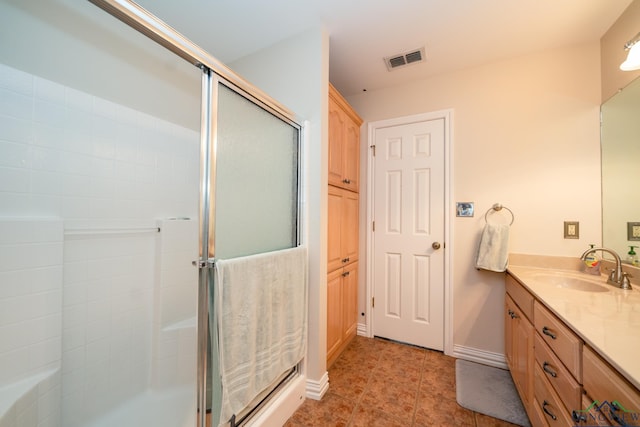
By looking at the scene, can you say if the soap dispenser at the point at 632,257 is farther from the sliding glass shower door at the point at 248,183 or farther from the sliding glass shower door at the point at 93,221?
the sliding glass shower door at the point at 93,221

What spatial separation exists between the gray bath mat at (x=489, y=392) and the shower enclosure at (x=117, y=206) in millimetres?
1559

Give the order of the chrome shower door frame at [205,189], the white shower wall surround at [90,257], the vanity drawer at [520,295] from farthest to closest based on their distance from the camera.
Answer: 1. the vanity drawer at [520,295]
2. the white shower wall surround at [90,257]
3. the chrome shower door frame at [205,189]

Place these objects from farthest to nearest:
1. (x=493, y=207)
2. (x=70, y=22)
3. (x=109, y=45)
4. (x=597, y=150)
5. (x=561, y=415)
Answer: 1. (x=493, y=207)
2. (x=597, y=150)
3. (x=109, y=45)
4. (x=70, y=22)
5. (x=561, y=415)

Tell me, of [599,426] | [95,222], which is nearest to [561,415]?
[599,426]

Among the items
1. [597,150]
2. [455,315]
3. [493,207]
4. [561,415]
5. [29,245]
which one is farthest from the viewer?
[455,315]

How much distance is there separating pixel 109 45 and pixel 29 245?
1.17 metres

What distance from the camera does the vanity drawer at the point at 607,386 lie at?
0.63m

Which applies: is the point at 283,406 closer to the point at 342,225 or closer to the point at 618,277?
the point at 342,225

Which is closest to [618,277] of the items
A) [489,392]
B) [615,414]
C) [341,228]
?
[489,392]

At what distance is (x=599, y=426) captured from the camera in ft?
2.42

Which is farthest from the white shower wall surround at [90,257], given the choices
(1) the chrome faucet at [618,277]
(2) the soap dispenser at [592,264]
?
(2) the soap dispenser at [592,264]

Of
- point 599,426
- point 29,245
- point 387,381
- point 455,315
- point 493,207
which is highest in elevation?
point 493,207

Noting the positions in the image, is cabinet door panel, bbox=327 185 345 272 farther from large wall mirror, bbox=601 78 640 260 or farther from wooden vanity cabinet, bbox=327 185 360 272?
large wall mirror, bbox=601 78 640 260

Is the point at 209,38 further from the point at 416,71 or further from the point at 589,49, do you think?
the point at 589,49
